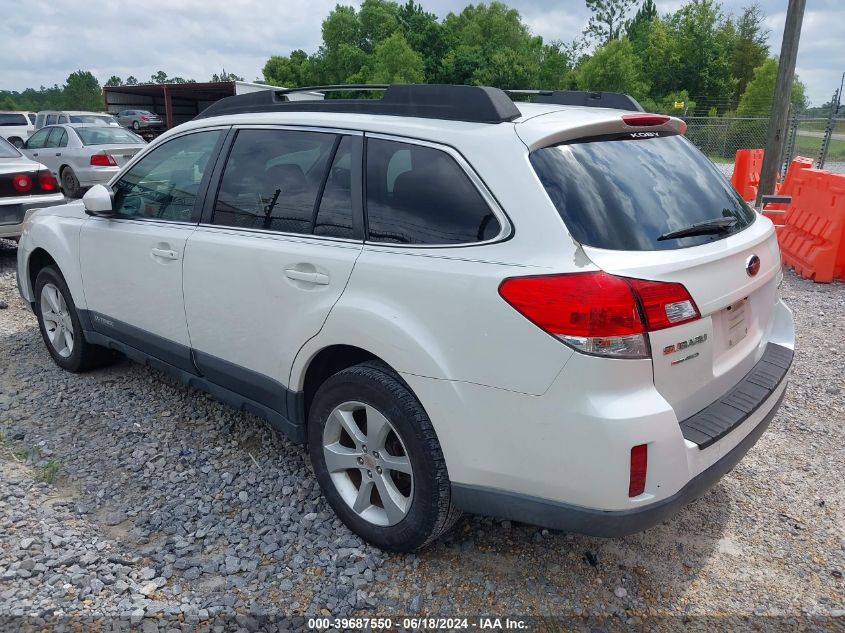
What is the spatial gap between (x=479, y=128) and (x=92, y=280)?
290cm

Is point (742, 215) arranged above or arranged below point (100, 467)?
above

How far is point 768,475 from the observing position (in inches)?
132

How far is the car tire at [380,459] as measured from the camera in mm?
2406

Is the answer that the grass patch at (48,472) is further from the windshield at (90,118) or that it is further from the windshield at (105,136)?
the windshield at (90,118)

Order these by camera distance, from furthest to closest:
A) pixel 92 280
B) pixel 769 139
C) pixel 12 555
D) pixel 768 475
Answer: pixel 769 139 → pixel 92 280 → pixel 768 475 → pixel 12 555

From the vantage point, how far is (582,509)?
2.14 m

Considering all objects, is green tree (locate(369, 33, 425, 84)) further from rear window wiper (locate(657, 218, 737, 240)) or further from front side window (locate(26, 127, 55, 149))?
rear window wiper (locate(657, 218, 737, 240))

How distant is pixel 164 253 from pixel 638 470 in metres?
2.63

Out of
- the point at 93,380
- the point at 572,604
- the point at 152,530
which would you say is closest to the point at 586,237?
the point at 572,604

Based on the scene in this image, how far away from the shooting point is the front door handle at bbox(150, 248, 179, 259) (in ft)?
11.1

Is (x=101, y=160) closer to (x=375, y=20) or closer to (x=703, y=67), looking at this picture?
(x=703, y=67)

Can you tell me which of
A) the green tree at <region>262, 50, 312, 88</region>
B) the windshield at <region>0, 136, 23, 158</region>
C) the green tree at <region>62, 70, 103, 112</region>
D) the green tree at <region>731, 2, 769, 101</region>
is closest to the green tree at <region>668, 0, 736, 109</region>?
the green tree at <region>731, 2, 769, 101</region>

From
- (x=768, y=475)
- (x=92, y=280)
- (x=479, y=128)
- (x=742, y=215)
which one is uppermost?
(x=479, y=128)

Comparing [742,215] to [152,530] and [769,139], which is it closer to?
[152,530]
